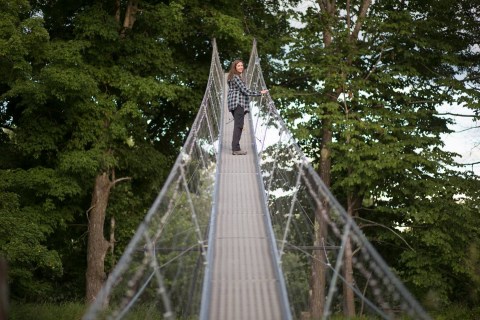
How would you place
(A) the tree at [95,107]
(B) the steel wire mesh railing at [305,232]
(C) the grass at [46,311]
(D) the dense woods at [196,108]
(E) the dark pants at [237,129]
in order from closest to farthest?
(B) the steel wire mesh railing at [305,232] < (E) the dark pants at [237,129] < (C) the grass at [46,311] < (A) the tree at [95,107] < (D) the dense woods at [196,108]

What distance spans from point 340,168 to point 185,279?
8.89 metres

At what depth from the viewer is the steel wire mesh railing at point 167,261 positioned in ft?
12.6

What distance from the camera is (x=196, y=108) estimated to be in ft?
46.8

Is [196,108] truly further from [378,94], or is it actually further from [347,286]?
[347,286]

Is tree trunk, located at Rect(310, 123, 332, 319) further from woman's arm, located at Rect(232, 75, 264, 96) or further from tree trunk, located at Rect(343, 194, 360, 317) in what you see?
woman's arm, located at Rect(232, 75, 264, 96)

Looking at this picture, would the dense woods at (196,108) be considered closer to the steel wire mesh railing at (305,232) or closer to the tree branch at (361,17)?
the tree branch at (361,17)

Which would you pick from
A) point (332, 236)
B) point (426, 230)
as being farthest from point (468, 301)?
point (332, 236)

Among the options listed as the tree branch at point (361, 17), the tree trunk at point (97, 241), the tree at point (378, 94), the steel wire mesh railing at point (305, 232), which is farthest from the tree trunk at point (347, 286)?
the tree branch at point (361, 17)

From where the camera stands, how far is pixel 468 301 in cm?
1298

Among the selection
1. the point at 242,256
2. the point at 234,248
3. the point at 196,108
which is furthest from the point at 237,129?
the point at 196,108

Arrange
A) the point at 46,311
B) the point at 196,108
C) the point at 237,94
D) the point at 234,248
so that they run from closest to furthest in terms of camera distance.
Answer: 1. the point at 234,248
2. the point at 237,94
3. the point at 46,311
4. the point at 196,108

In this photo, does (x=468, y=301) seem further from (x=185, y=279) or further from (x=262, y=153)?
(x=185, y=279)

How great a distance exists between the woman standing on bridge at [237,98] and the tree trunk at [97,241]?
547 centimetres

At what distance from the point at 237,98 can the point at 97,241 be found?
563 centimetres
